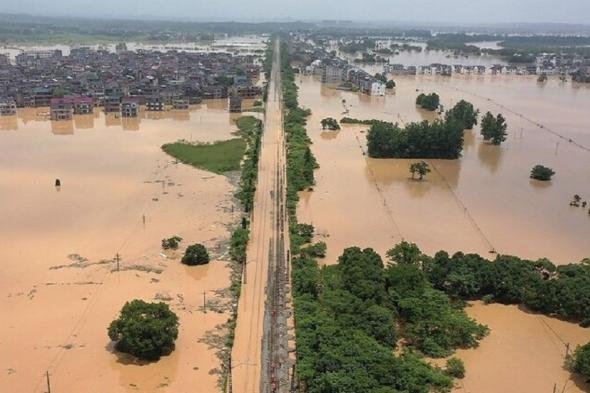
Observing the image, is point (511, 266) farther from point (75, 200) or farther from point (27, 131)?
point (27, 131)

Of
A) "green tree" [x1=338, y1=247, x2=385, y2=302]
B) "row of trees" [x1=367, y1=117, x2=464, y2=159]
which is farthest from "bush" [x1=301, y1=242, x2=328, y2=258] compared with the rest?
"row of trees" [x1=367, y1=117, x2=464, y2=159]

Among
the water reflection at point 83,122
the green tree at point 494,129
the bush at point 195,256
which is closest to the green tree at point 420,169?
the green tree at point 494,129

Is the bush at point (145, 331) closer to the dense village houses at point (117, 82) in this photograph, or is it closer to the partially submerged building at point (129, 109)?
the partially submerged building at point (129, 109)

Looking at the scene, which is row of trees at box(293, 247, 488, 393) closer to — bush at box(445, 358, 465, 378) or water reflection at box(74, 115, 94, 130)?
bush at box(445, 358, 465, 378)

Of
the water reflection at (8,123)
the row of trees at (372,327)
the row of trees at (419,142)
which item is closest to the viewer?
the row of trees at (372,327)

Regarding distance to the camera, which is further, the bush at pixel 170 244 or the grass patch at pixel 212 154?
the grass patch at pixel 212 154

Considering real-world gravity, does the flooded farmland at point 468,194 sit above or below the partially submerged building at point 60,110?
below

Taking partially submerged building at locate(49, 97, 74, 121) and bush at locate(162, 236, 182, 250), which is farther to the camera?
partially submerged building at locate(49, 97, 74, 121)
